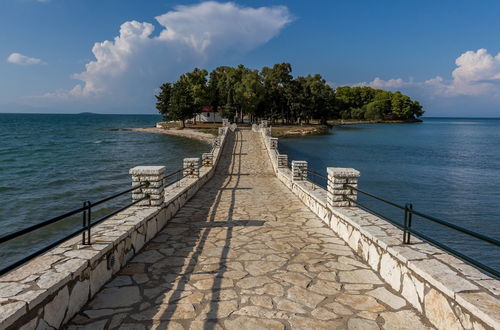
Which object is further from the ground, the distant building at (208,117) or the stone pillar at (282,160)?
the distant building at (208,117)

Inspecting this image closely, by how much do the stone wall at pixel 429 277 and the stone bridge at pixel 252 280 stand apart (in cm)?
1

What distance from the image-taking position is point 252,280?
506cm

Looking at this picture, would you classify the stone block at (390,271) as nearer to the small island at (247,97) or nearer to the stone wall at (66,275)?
the stone wall at (66,275)

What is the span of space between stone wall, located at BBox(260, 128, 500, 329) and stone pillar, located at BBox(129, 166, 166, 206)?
4.12 m

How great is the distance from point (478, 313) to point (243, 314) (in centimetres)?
246

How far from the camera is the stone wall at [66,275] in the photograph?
3279 mm

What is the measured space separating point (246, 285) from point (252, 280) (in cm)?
19

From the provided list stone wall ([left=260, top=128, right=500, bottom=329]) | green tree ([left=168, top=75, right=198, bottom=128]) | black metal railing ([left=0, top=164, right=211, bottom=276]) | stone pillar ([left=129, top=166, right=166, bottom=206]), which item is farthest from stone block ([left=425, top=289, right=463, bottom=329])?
green tree ([left=168, top=75, right=198, bottom=128])

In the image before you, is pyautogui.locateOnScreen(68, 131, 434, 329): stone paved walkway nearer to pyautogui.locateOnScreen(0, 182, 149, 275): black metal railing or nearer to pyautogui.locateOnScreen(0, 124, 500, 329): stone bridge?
pyautogui.locateOnScreen(0, 124, 500, 329): stone bridge

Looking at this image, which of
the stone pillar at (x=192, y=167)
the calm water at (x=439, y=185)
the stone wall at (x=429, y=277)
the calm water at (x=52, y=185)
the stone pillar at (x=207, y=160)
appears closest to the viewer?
the stone wall at (x=429, y=277)

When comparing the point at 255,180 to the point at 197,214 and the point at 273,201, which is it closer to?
the point at 273,201

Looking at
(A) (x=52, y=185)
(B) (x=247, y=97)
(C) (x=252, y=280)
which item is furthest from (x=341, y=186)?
(B) (x=247, y=97)

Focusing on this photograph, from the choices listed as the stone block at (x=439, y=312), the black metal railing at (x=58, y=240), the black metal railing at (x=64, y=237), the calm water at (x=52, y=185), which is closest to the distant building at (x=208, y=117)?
the calm water at (x=52, y=185)

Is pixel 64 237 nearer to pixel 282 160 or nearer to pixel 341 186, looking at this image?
pixel 341 186
